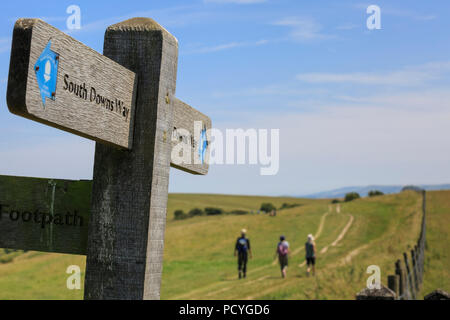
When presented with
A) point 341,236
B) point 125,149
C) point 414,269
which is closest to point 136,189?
point 125,149

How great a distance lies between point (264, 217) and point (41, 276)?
2103cm

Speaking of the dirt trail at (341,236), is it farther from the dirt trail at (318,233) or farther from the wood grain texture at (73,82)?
the wood grain texture at (73,82)

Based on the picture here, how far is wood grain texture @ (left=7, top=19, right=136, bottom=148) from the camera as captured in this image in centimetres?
181

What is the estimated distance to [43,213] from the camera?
8.40ft

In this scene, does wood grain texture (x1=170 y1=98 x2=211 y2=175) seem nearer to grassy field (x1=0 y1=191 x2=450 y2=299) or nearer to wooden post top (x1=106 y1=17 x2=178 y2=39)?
wooden post top (x1=106 y1=17 x2=178 y2=39)

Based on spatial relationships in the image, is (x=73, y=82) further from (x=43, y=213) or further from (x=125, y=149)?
(x=43, y=213)

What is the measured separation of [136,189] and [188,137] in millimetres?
653

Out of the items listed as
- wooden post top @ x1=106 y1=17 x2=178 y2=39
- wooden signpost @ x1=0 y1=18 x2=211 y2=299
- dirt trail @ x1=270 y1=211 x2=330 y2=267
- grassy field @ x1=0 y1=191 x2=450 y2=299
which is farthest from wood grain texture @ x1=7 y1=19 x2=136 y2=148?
dirt trail @ x1=270 y1=211 x2=330 y2=267

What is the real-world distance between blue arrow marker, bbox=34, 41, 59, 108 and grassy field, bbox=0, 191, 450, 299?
1254cm

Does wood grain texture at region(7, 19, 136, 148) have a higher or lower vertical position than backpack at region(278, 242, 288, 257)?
higher

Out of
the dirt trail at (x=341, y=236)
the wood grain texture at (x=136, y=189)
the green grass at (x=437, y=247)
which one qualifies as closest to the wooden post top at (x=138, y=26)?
the wood grain texture at (x=136, y=189)
